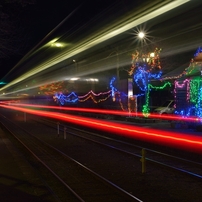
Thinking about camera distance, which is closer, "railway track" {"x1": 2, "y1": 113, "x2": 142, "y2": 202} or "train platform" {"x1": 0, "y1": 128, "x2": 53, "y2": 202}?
"train platform" {"x1": 0, "y1": 128, "x2": 53, "y2": 202}

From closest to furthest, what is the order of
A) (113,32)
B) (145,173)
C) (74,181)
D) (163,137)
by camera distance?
(74,181)
(145,173)
(113,32)
(163,137)

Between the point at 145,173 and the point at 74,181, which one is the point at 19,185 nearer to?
the point at 74,181

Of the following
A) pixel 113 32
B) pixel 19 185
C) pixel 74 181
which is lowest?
pixel 74 181

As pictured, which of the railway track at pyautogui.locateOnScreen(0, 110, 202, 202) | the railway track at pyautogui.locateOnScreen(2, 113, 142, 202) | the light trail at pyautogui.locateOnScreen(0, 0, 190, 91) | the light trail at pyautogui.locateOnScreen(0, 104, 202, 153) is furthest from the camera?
the light trail at pyautogui.locateOnScreen(0, 104, 202, 153)

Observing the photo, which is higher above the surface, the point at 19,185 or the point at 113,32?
the point at 113,32

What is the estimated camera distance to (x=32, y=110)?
50.8 metres

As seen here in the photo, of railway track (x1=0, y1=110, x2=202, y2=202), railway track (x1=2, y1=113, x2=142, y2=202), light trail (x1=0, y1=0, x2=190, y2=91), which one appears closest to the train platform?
railway track (x1=2, y1=113, x2=142, y2=202)

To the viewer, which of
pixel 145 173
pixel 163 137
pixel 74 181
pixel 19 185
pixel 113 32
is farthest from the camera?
pixel 163 137

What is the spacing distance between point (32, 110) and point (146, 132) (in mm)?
33636

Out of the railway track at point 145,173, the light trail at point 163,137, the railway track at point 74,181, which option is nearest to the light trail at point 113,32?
the railway track at point 145,173

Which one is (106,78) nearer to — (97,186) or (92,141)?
(92,141)

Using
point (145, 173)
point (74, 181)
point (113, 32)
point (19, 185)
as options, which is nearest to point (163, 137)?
point (113, 32)

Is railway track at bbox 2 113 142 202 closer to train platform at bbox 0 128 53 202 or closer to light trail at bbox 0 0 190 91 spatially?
train platform at bbox 0 128 53 202

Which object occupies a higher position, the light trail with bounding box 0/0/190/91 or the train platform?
the light trail with bounding box 0/0/190/91
